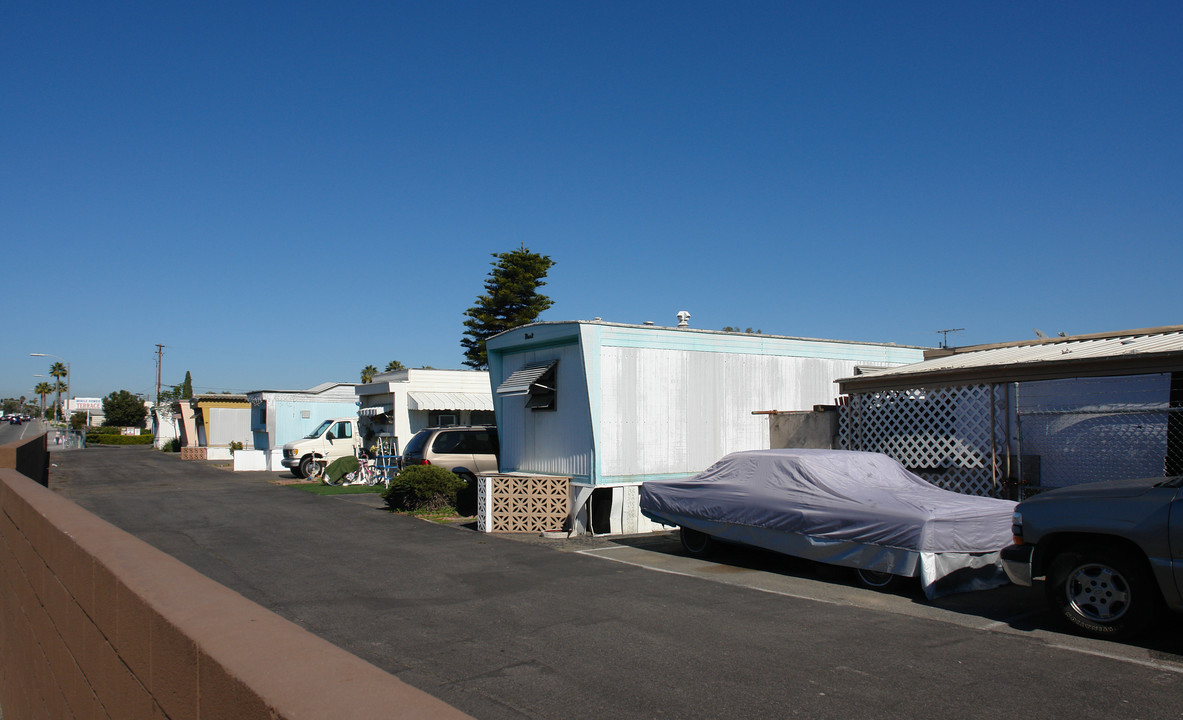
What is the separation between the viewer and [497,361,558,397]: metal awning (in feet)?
50.3

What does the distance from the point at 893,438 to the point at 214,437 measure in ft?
124

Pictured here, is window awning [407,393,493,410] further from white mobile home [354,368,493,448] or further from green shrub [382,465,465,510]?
green shrub [382,465,465,510]

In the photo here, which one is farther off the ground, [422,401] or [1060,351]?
[1060,351]

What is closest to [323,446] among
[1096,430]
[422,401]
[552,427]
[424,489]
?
[422,401]

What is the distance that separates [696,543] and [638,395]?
3437mm

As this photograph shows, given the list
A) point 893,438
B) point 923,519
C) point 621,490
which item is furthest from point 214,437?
point 923,519

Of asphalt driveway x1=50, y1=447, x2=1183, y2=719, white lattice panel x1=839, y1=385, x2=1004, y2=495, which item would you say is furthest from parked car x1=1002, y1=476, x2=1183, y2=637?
white lattice panel x1=839, y1=385, x2=1004, y2=495

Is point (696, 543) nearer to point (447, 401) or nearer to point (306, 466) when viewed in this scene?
point (447, 401)

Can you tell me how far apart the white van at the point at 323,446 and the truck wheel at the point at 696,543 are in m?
17.0

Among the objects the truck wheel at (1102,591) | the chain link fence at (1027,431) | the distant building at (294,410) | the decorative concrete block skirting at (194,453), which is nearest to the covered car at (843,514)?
the truck wheel at (1102,591)

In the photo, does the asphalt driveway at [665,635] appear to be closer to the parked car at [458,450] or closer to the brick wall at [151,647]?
the brick wall at [151,647]

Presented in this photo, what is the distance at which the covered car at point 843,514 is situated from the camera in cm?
855

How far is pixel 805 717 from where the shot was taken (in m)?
5.09

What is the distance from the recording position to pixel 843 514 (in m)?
9.23
